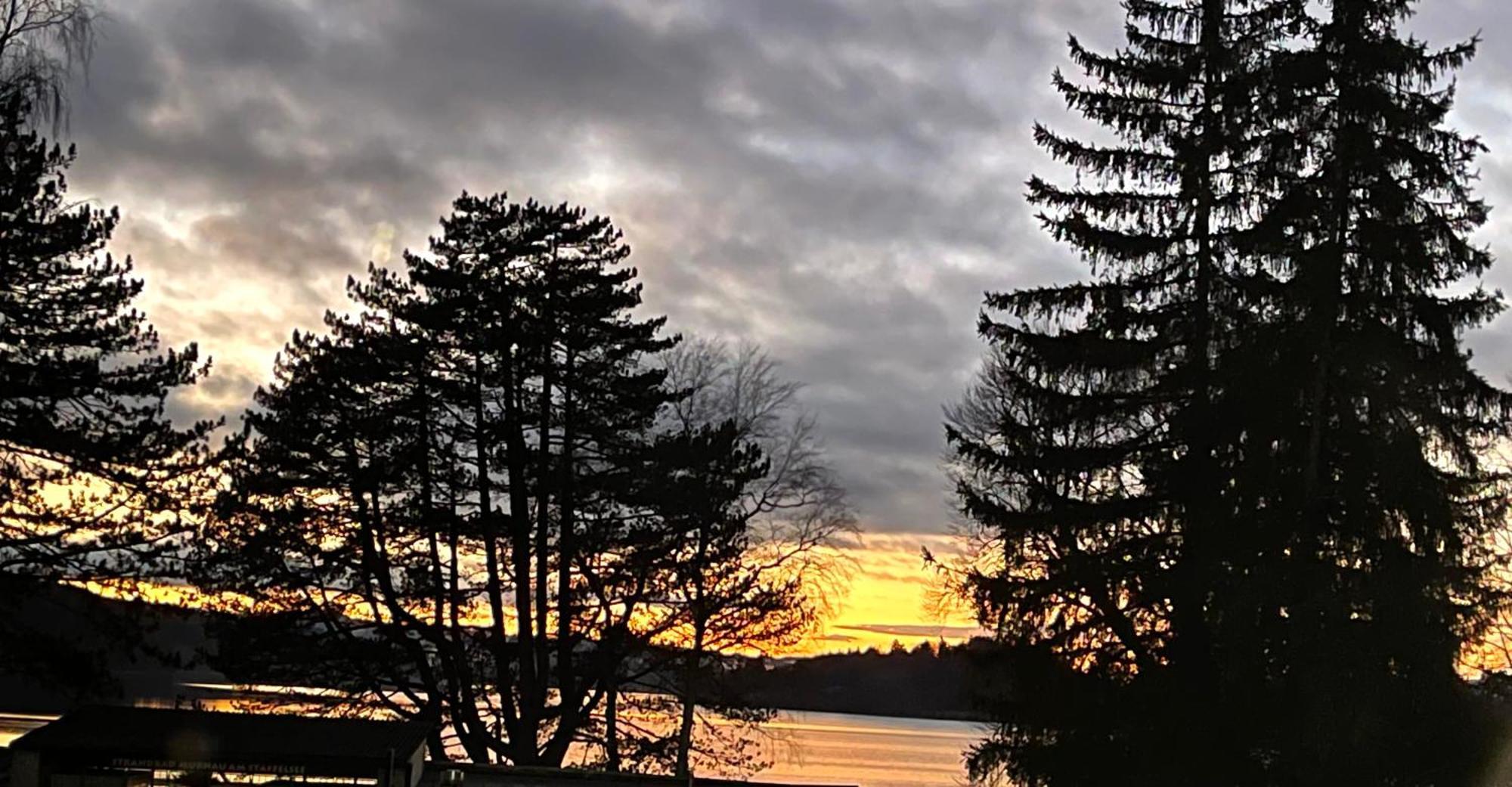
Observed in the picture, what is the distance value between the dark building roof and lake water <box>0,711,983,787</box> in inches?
445

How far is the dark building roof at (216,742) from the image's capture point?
21.3 metres

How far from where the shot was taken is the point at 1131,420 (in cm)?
2295

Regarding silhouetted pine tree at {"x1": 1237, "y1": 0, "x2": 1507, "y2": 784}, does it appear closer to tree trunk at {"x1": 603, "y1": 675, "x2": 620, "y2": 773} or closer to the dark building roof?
the dark building roof

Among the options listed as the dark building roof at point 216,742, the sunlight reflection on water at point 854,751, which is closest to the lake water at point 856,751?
the sunlight reflection on water at point 854,751

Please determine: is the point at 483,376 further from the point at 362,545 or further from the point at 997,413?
the point at 997,413

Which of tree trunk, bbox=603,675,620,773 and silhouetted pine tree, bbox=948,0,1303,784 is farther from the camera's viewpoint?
tree trunk, bbox=603,675,620,773

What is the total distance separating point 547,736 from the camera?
31109 mm

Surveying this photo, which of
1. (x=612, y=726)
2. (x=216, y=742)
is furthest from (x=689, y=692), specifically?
(x=216, y=742)

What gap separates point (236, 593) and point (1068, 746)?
15.5 meters

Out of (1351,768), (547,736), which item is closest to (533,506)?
(547,736)

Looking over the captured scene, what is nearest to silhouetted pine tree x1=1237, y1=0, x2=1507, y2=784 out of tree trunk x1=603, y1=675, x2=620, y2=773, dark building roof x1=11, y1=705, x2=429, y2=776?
dark building roof x1=11, y1=705, x2=429, y2=776

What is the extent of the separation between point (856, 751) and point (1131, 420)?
6790 centimetres

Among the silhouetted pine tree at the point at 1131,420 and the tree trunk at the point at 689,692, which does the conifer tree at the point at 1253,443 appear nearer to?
the silhouetted pine tree at the point at 1131,420

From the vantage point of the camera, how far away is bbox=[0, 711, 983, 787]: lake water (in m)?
34.5
